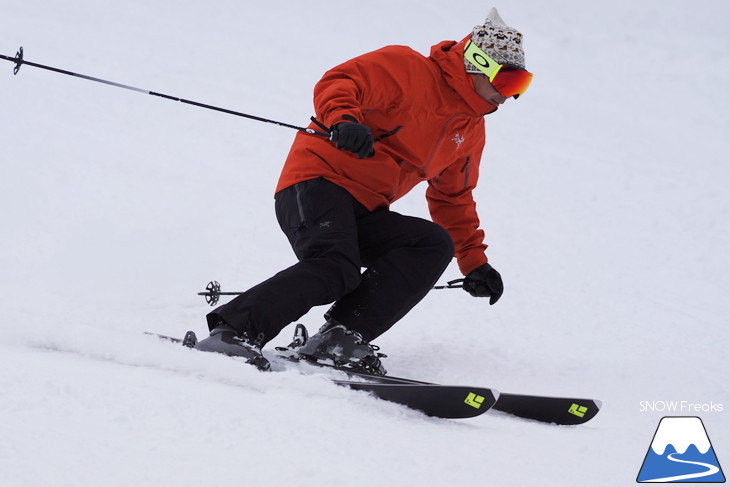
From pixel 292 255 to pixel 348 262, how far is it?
2.19 m

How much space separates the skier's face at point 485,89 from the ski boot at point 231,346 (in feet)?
4.63

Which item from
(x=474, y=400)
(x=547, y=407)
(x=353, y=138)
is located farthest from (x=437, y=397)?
(x=353, y=138)

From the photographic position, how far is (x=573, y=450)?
7.57 ft

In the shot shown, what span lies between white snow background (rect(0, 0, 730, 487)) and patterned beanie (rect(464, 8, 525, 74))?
131cm

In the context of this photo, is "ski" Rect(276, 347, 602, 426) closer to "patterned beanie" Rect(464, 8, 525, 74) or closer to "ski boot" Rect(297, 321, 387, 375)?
"ski boot" Rect(297, 321, 387, 375)

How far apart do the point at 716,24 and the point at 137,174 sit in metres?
10.5

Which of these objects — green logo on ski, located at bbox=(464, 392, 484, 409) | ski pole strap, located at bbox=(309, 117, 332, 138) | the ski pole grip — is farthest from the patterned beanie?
the ski pole grip

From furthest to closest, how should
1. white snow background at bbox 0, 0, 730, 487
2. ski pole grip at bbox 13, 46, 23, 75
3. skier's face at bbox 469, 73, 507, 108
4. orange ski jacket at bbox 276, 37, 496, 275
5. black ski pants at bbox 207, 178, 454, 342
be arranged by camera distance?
skier's face at bbox 469, 73, 507, 108 < orange ski jacket at bbox 276, 37, 496, 275 < black ski pants at bbox 207, 178, 454, 342 < ski pole grip at bbox 13, 46, 23, 75 < white snow background at bbox 0, 0, 730, 487

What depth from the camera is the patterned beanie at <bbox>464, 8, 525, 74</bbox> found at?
319cm

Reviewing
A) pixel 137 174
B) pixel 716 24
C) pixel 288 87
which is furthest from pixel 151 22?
pixel 716 24

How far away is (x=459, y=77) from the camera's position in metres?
3.24

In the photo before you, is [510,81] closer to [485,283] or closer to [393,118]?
[393,118]

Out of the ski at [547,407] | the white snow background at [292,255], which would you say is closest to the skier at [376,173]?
the ski at [547,407]

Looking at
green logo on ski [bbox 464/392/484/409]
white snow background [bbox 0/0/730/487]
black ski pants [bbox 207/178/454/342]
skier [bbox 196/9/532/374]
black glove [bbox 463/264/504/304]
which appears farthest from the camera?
black glove [bbox 463/264/504/304]
